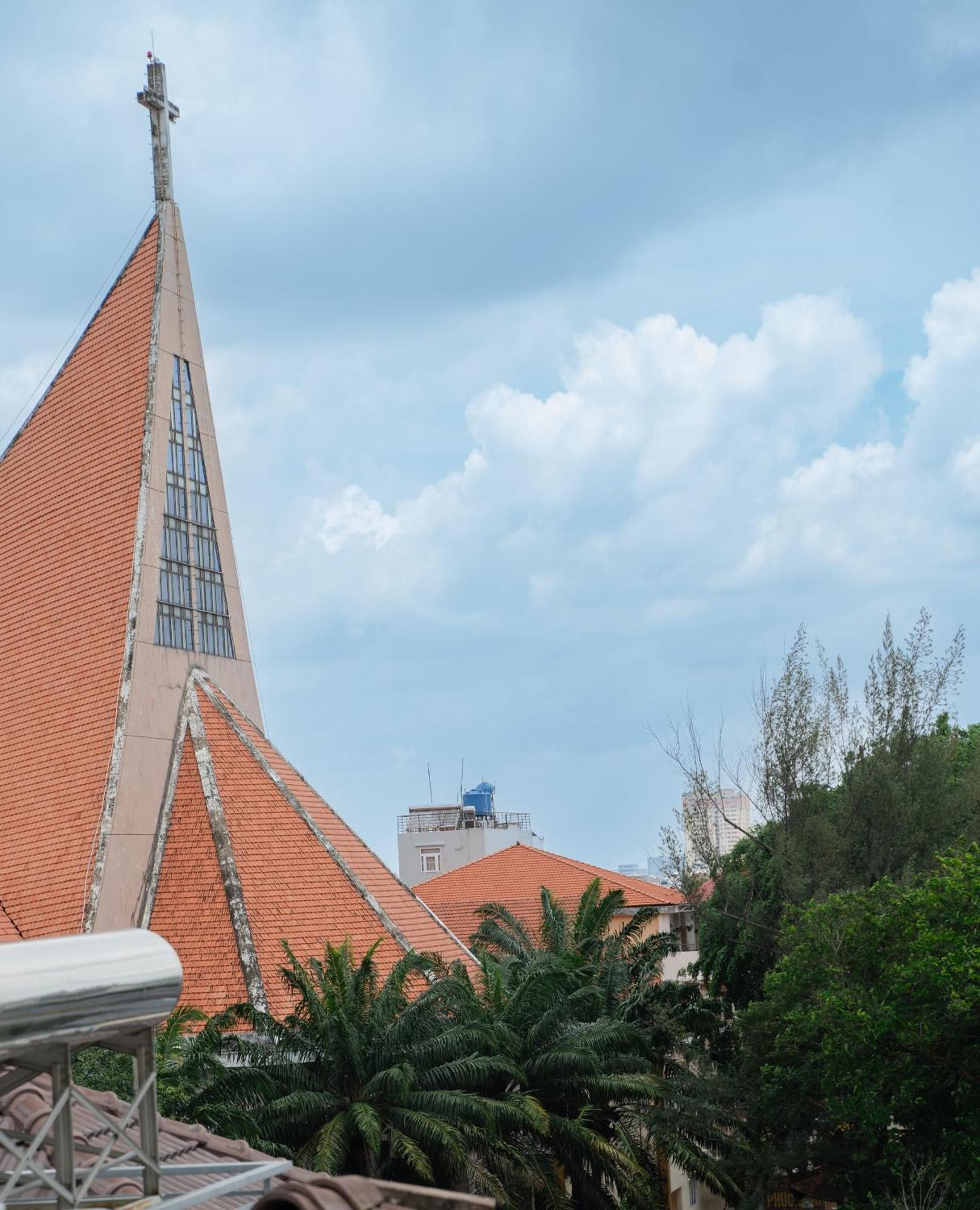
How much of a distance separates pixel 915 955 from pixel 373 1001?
6.87 meters

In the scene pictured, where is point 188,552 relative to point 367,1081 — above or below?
above

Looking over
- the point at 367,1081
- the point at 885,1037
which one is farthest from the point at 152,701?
the point at 885,1037

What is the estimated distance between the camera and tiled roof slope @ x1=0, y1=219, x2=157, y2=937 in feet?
69.5

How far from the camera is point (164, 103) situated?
25.3 m

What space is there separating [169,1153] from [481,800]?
5329 centimetres

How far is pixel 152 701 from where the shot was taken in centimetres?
2222

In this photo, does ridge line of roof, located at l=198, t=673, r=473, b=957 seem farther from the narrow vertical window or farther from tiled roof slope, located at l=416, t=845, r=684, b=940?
tiled roof slope, located at l=416, t=845, r=684, b=940

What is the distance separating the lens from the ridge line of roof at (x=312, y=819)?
2145cm

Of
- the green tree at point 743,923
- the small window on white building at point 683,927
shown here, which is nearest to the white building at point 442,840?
the small window on white building at point 683,927

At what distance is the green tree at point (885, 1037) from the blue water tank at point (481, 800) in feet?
129

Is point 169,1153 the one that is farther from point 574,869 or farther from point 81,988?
point 574,869

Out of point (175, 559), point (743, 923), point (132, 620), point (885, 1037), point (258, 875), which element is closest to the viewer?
point (885, 1037)

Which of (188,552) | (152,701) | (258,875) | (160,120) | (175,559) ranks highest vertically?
(160,120)

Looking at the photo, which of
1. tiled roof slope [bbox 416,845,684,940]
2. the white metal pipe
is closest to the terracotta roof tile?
the white metal pipe
